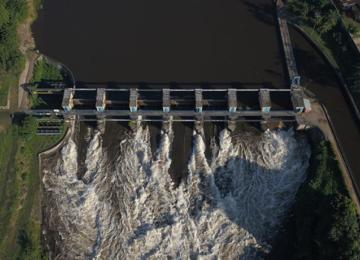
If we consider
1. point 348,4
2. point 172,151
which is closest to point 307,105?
point 348,4

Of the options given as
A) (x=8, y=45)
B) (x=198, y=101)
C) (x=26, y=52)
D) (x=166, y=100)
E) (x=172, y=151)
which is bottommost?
(x=172, y=151)

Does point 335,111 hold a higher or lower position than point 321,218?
higher

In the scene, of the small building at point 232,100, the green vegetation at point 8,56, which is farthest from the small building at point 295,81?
the green vegetation at point 8,56

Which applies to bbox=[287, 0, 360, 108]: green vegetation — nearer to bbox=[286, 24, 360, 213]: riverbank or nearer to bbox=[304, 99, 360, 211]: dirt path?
bbox=[286, 24, 360, 213]: riverbank

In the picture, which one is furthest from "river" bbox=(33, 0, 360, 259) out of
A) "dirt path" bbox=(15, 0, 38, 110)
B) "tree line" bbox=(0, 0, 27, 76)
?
"tree line" bbox=(0, 0, 27, 76)

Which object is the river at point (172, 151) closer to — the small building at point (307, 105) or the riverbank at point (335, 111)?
the riverbank at point (335, 111)

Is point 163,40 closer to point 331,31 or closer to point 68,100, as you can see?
point 68,100

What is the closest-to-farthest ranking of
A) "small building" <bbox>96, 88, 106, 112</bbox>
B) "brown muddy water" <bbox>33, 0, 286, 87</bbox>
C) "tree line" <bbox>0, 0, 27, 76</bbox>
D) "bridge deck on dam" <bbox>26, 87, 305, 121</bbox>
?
1. "bridge deck on dam" <bbox>26, 87, 305, 121</bbox>
2. "small building" <bbox>96, 88, 106, 112</bbox>
3. "tree line" <bbox>0, 0, 27, 76</bbox>
4. "brown muddy water" <bbox>33, 0, 286, 87</bbox>
